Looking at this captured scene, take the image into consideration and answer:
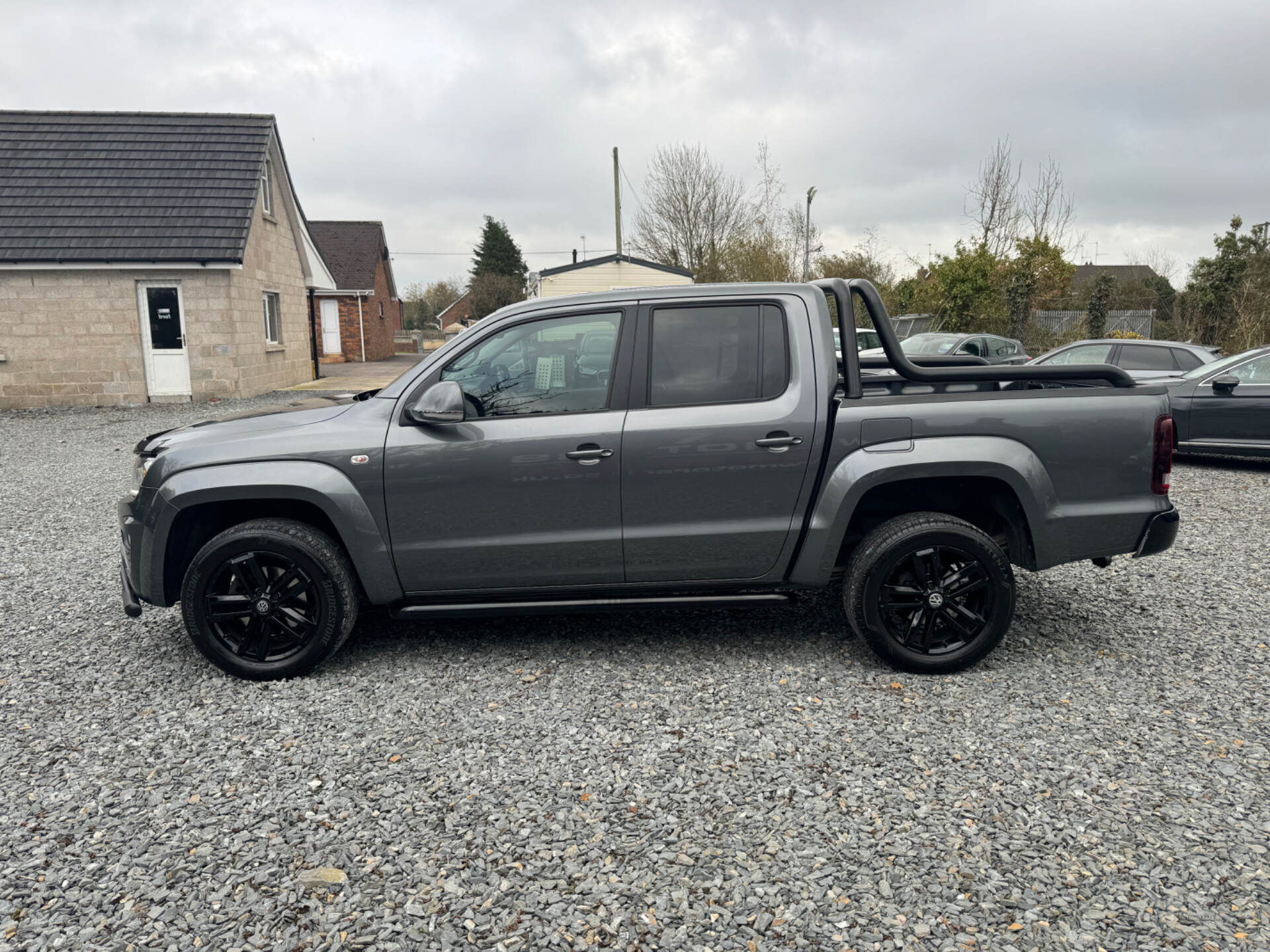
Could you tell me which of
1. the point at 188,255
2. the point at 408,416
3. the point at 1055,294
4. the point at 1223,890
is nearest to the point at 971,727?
the point at 1223,890

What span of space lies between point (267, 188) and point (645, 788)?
2077 cm

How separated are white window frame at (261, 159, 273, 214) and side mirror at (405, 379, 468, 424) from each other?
18.0m

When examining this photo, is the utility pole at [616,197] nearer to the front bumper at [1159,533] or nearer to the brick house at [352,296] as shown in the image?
the brick house at [352,296]

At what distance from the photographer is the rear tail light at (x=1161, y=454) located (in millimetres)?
3965

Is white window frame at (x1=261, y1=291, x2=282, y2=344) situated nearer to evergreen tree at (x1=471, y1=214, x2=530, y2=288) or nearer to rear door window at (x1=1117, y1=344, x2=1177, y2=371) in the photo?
rear door window at (x1=1117, y1=344, x2=1177, y2=371)

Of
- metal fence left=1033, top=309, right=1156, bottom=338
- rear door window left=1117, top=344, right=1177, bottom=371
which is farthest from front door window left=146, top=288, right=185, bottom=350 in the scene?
metal fence left=1033, top=309, right=1156, bottom=338

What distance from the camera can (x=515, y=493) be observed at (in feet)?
13.1

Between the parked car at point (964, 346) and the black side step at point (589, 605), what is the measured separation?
12660 mm

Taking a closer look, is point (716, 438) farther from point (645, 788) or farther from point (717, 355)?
point (645, 788)

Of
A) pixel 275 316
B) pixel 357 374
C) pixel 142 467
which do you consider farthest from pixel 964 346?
pixel 357 374

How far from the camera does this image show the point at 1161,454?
3.97m

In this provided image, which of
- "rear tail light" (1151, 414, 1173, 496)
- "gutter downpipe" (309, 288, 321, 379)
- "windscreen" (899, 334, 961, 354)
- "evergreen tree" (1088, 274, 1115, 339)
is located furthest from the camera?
"gutter downpipe" (309, 288, 321, 379)

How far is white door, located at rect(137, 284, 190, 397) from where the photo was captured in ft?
57.9

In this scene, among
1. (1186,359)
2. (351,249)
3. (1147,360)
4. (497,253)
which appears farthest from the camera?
(497,253)
